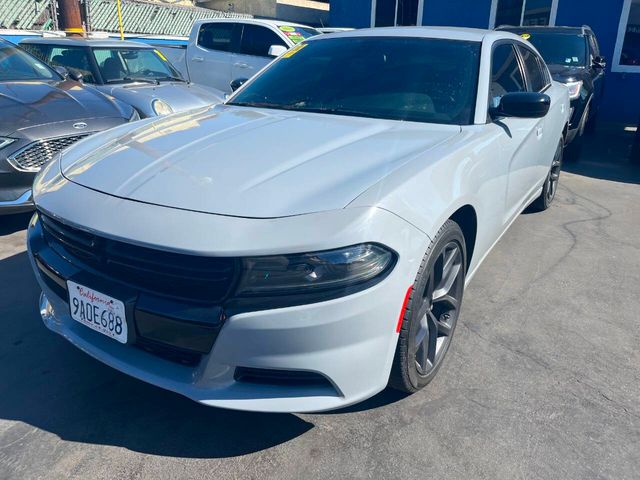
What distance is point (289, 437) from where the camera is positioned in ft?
7.23

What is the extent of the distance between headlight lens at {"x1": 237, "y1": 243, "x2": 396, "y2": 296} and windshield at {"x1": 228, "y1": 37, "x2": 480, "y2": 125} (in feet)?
4.45

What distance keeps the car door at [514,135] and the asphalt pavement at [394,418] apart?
2.55ft

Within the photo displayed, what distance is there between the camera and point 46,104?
444 cm

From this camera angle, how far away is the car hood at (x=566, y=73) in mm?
7332

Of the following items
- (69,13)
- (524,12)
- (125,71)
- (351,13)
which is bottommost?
(125,71)

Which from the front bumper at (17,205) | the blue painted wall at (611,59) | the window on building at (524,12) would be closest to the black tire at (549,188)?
the front bumper at (17,205)

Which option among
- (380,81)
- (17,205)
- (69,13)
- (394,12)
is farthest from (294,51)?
(394,12)

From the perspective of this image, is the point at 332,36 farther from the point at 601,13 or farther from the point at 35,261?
the point at 601,13

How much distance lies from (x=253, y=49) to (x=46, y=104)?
5.15m

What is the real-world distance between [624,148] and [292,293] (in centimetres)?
886

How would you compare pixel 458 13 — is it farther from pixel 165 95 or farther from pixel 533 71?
pixel 533 71

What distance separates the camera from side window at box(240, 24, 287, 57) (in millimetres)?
8844

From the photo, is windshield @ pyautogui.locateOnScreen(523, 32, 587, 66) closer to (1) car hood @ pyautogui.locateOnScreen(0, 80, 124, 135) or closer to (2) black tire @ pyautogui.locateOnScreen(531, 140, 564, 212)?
(2) black tire @ pyautogui.locateOnScreen(531, 140, 564, 212)

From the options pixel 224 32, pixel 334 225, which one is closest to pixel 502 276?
pixel 334 225
